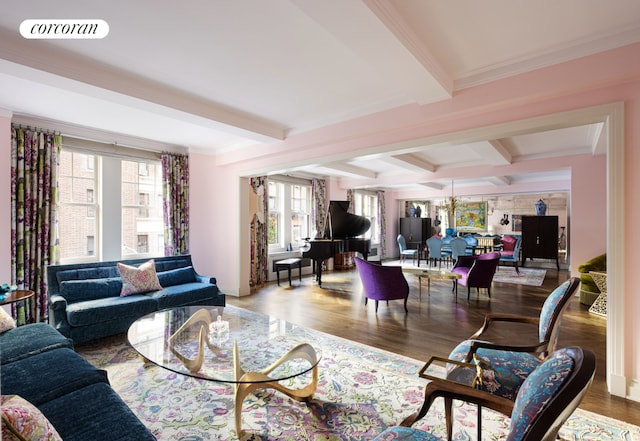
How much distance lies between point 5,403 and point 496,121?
3964 mm

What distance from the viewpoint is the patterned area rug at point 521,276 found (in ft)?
24.5

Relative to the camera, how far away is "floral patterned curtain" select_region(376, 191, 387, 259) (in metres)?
11.6

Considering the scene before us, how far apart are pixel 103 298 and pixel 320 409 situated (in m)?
3.20

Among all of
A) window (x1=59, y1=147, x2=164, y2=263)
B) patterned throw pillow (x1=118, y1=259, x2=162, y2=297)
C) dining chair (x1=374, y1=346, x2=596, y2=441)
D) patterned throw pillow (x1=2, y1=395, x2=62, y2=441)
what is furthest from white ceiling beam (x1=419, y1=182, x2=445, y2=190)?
patterned throw pillow (x1=2, y1=395, x2=62, y2=441)

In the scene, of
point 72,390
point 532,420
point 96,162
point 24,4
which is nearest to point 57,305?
point 72,390

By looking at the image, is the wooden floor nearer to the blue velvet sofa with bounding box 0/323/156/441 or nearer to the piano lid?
the piano lid

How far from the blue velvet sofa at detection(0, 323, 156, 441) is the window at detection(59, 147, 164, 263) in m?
2.53

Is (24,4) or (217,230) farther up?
(24,4)

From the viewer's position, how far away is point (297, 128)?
4746 mm

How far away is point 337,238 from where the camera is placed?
24.6ft

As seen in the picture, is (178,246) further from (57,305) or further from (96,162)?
(57,305)

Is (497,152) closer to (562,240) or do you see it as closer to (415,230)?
(415,230)

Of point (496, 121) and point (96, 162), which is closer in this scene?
point (496, 121)

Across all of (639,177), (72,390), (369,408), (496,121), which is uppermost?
(496,121)
